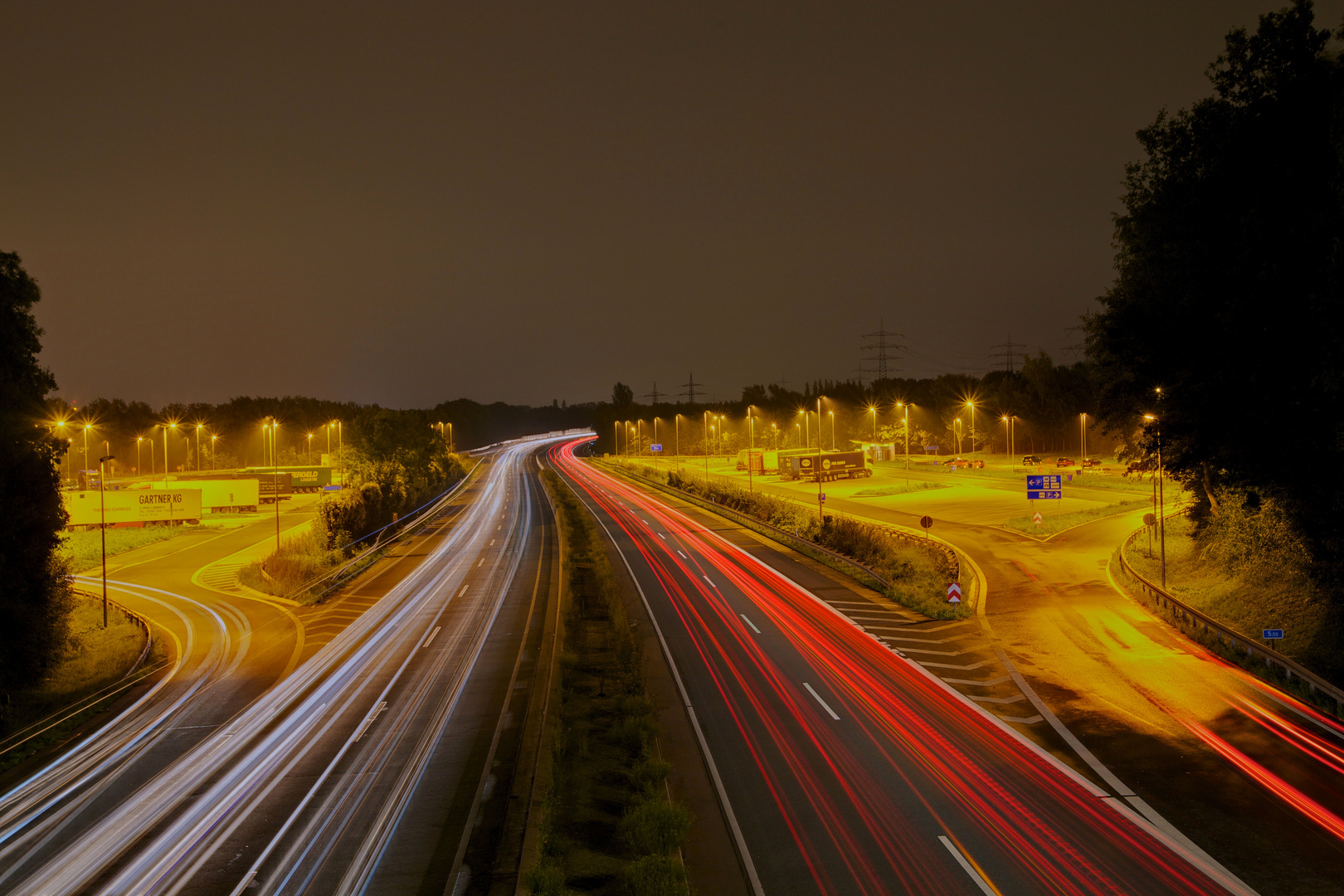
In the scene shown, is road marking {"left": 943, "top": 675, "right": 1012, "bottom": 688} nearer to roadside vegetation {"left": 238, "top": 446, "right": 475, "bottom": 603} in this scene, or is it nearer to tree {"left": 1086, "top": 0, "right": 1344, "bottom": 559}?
tree {"left": 1086, "top": 0, "right": 1344, "bottom": 559}

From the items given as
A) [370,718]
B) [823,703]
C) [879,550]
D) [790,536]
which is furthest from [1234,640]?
[790,536]

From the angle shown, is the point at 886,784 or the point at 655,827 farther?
the point at 886,784

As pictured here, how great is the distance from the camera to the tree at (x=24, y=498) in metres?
23.2

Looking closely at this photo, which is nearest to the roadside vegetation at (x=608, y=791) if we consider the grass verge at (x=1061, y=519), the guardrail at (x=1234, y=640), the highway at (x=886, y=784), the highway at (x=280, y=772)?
the highway at (x=886, y=784)

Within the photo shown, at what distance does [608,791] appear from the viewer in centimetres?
1523

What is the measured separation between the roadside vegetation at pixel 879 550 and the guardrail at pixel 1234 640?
6.81m

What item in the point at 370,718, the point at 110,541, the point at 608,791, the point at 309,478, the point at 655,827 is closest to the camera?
the point at 655,827

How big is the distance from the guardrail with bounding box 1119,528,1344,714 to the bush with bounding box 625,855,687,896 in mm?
16208

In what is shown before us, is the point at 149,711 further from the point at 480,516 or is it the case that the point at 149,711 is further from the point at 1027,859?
the point at 480,516

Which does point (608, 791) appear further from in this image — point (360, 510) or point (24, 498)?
point (360, 510)

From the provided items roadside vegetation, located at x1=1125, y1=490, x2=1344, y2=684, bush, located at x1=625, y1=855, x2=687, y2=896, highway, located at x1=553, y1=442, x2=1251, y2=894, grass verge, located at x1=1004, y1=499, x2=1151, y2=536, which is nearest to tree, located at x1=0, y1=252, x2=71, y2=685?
highway, located at x1=553, y1=442, x2=1251, y2=894

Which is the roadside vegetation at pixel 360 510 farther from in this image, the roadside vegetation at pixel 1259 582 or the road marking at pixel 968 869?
the roadside vegetation at pixel 1259 582

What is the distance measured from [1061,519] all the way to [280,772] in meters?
48.2

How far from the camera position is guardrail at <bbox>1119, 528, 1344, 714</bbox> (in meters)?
17.8
